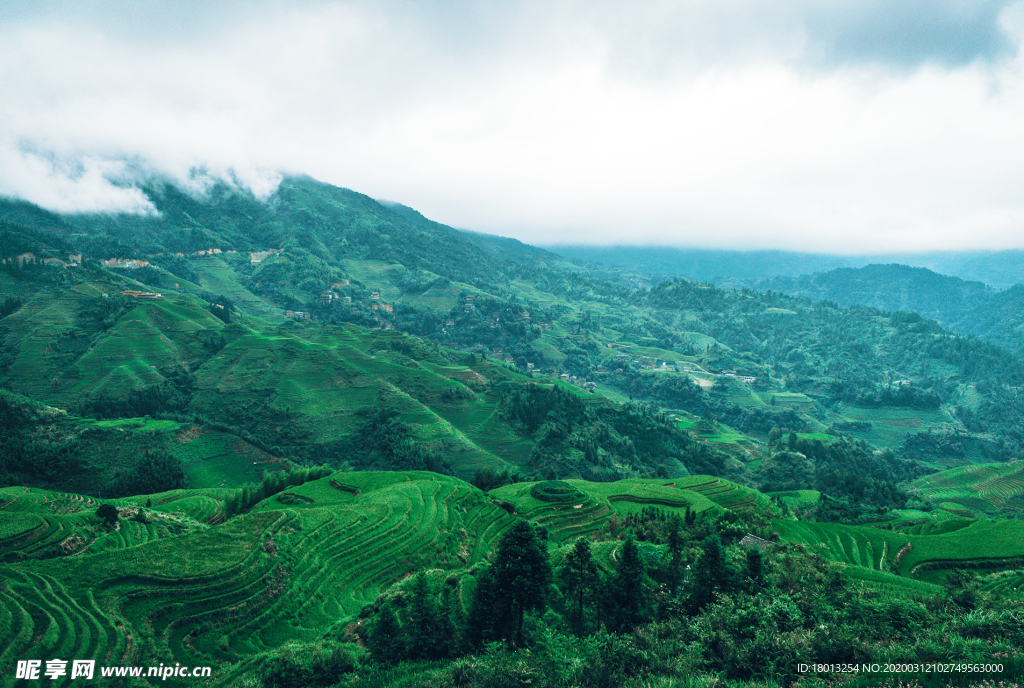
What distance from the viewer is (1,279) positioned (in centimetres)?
13288

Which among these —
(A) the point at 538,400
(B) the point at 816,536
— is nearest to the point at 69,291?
(A) the point at 538,400

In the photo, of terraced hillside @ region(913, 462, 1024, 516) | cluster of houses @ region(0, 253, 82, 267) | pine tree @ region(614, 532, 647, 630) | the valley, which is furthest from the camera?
cluster of houses @ region(0, 253, 82, 267)

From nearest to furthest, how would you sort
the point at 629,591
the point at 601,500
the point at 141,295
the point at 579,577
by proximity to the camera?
the point at 629,591, the point at 579,577, the point at 601,500, the point at 141,295

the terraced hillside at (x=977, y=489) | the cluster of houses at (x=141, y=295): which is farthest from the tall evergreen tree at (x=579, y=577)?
the cluster of houses at (x=141, y=295)

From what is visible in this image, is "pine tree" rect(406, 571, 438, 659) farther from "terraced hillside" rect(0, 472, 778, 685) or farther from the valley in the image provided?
"terraced hillside" rect(0, 472, 778, 685)

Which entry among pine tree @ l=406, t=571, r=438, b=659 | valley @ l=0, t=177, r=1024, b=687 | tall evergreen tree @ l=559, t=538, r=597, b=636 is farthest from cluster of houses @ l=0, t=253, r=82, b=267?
tall evergreen tree @ l=559, t=538, r=597, b=636

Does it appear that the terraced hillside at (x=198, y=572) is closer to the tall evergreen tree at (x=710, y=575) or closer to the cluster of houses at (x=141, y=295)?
the tall evergreen tree at (x=710, y=575)

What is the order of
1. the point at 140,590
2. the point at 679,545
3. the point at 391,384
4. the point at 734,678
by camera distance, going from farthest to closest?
the point at 391,384 < the point at 679,545 < the point at 140,590 < the point at 734,678

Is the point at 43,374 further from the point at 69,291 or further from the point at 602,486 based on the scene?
the point at 602,486

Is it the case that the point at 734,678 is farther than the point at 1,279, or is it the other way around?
the point at 1,279

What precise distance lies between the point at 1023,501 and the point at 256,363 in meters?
159

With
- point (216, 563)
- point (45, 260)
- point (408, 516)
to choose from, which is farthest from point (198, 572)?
point (45, 260)

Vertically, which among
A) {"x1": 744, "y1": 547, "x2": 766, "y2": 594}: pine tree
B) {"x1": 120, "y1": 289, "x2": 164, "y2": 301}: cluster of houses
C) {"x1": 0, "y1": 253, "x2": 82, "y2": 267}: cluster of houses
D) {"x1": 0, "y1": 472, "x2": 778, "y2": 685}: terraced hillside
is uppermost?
{"x1": 0, "y1": 253, "x2": 82, "y2": 267}: cluster of houses

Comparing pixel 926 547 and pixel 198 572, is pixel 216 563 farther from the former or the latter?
pixel 926 547
